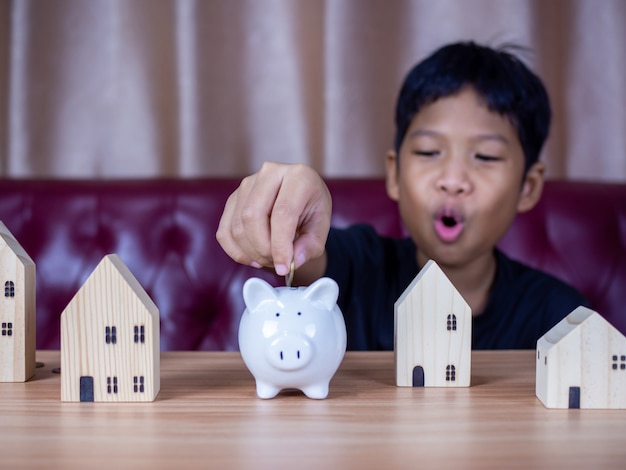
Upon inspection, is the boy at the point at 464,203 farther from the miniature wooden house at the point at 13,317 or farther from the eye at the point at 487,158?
the miniature wooden house at the point at 13,317

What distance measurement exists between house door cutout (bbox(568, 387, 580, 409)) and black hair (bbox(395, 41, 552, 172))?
741 mm

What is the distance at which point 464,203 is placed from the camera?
1298mm

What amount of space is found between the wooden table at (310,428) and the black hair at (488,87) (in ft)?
2.26

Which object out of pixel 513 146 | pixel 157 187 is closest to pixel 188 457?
pixel 513 146

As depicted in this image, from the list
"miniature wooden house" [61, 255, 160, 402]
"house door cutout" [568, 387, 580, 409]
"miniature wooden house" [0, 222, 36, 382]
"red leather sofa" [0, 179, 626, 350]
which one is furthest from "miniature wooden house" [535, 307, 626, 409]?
"red leather sofa" [0, 179, 626, 350]

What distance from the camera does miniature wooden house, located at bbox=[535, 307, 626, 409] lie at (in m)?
0.71

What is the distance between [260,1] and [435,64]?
577mm

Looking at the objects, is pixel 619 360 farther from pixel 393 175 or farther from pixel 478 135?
pixel 393 175

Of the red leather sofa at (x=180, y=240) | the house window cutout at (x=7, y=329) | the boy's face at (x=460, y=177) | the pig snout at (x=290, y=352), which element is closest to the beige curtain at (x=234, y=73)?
the red leather sofa at (x=180, y=240)

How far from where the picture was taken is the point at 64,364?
716 mm

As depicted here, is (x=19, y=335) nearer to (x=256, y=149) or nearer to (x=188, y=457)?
(x=188, y=457)

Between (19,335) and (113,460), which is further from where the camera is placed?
(19,335)

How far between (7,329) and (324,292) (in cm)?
35

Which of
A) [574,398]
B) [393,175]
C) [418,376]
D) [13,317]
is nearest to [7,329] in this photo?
[13,317]
